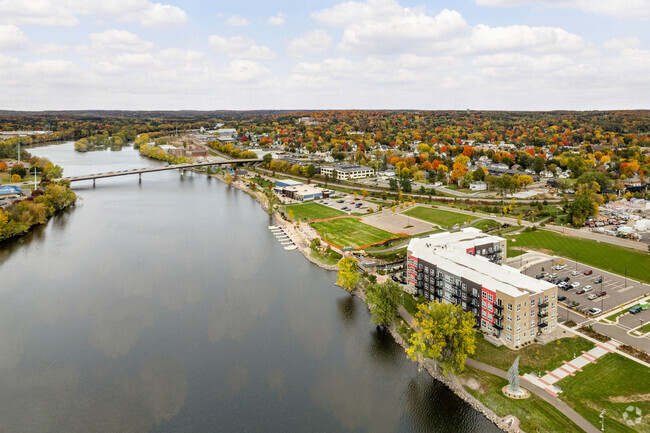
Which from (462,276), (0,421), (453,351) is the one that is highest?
(462,276)

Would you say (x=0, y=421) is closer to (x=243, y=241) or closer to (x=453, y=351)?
(x=453, y=351)

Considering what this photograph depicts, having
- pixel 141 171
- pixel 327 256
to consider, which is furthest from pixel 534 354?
pixel 141 171

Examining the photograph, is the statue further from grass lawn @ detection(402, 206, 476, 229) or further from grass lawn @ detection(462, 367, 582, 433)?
grass lawn @ detection(402, 206, 476, 229)

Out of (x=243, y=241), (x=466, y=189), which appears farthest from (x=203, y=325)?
(x=466, y=189)

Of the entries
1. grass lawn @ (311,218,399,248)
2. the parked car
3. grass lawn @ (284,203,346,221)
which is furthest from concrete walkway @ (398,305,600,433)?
grass lawn @ (284,203,346,221)

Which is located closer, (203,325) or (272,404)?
(272,404)

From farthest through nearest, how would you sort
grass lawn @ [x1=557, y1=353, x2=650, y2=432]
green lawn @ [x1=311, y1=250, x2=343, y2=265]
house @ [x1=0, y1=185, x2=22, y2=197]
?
1. house @ [x1=0, y1=185, x2=22, y2=197]
2. green lawn @ [x1=311, y1=250, x2=343, y2=265]
3. grass lawn @ [x1=557, y1=353, x2=650, y2=432]
